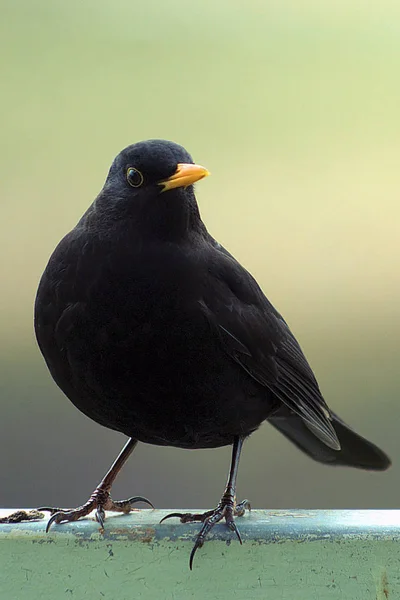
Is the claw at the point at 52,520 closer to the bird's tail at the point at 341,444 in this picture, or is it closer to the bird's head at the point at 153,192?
the bird's head at the point at 153,192

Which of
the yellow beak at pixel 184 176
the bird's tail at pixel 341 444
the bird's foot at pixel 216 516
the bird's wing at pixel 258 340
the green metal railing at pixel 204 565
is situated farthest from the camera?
the bird's tail at pixel 341 444

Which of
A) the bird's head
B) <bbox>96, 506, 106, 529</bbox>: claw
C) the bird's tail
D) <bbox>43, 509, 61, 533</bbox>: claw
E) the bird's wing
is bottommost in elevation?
the bird's tail

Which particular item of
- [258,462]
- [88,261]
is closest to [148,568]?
[88,261]

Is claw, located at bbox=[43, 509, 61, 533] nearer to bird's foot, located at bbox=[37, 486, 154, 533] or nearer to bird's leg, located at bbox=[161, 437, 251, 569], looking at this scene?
bird's foot, located at bbox=[37, 486, 154, 533]

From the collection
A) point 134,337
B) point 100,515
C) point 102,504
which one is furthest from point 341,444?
point 134,337

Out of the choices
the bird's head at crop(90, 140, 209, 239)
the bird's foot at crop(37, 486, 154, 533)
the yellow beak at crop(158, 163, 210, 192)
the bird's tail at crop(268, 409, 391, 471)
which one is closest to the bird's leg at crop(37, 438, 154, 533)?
the bird's foot at crop(37, 486, 154, 533)

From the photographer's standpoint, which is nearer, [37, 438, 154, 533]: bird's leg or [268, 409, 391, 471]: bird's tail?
[37, 438, 154, 533]: bird's leg

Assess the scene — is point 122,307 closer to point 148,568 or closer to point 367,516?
point 148,568

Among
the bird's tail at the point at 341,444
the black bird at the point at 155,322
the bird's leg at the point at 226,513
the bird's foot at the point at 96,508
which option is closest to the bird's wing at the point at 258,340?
the black bird at the point at 155,322
